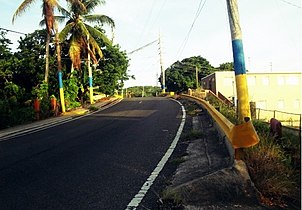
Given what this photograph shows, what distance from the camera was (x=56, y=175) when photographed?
622cm

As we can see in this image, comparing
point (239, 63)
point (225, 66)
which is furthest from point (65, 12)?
point (225, 66)

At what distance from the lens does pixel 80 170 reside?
6484 millimetres

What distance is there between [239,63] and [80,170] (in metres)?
4.15

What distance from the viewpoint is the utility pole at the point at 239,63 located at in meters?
7.57

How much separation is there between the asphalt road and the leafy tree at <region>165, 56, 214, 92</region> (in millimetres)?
58131

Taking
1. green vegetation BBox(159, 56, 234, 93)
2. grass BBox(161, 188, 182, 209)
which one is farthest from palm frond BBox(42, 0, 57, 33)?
green vegetation BBox(159, 56, 234, 93)

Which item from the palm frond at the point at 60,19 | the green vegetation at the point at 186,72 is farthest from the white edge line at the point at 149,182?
the green vegetation at the point at 186,72

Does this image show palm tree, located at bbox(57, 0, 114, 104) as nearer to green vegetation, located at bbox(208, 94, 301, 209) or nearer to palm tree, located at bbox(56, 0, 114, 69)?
palm tree, located at bbox(56, 0, 114, 69)

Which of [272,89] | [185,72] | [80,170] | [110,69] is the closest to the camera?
[80,170]

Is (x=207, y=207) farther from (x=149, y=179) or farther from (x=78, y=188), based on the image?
(x=78, y=188)

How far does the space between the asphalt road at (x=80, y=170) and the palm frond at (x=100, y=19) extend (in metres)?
23.0

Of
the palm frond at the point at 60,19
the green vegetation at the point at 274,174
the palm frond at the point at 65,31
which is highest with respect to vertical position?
the palm frond at the point at 60,19

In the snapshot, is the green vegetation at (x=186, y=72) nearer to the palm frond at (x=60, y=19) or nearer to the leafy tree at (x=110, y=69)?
the leafy tree at (x=110, y=69)

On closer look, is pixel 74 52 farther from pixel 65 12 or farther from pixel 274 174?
pixel 274 174
